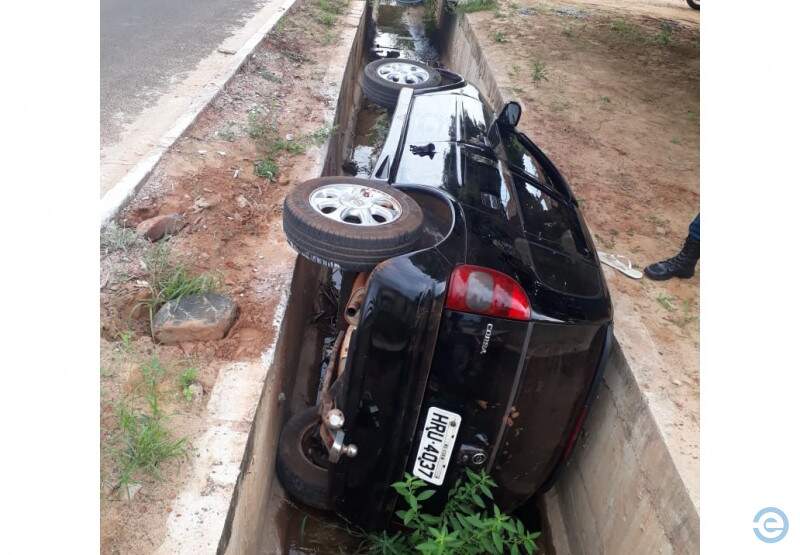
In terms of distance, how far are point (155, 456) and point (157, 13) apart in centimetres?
907

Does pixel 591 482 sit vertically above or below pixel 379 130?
above

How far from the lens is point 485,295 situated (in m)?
2.53

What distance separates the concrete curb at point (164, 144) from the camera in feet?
13.8

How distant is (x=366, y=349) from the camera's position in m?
2.57

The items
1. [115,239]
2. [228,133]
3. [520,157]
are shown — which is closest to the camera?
[115,239]

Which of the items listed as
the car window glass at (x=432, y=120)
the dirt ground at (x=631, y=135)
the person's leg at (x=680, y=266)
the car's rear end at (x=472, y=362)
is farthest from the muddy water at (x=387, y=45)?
the car's rear end at (x=472, y=362)

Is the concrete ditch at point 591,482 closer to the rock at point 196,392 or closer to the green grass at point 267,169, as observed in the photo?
the rock at point 196,392

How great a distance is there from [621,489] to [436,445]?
1.07 meters

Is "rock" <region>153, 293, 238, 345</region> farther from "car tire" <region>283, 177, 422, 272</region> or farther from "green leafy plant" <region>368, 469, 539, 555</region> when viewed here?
"green leafy plant" <region>368, 469, 539, 555</region>

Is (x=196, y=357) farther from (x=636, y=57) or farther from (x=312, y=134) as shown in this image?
(x=636, y=57)

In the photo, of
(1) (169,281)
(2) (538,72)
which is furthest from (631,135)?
(1) (169,281)

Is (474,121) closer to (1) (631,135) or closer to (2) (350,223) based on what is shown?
(2) (350,223)

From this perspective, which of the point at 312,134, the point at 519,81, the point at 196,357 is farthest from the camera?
the point at 519,81

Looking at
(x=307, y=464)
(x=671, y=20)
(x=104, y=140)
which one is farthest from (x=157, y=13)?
(x=671, y=20)
